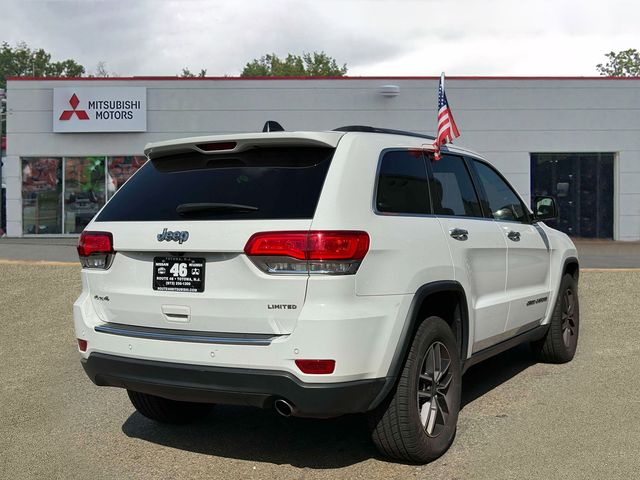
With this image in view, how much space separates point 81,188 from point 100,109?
2460mm

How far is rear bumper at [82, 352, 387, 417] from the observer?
3205 mm

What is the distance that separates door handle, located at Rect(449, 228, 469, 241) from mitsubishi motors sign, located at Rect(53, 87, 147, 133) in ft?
56.1

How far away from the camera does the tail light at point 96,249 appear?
12.4 ft

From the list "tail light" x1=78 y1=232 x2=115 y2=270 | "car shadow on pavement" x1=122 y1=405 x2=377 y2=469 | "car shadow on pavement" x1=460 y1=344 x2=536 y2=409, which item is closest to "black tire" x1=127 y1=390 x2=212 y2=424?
"car shadow on pavement" x1=122 y1=405 x2=377 y2=469

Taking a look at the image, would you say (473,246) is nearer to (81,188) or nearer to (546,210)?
(546,210)

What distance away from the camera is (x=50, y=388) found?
5.53m

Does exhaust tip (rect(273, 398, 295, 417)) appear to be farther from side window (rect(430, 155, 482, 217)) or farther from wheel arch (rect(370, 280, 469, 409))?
side window (rect(430, 155, 482, 217))

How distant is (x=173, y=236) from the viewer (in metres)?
3.51

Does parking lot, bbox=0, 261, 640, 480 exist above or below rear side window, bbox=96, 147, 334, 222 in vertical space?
below

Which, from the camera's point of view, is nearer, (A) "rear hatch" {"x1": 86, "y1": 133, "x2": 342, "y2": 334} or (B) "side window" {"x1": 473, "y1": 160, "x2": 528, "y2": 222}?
(A) "rear hatch" {"x1": 86, "y1": 133, "x2": 342, "y2": 334}

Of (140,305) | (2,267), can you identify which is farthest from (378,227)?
(2,267)

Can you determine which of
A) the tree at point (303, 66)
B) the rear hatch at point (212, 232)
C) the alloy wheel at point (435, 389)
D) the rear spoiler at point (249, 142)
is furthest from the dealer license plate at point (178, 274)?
the tree at point (303, 66)

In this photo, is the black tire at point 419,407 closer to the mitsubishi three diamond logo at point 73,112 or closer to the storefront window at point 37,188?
the mitsubishi three diamond logo at point 73,112

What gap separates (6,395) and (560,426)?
4192 mm
